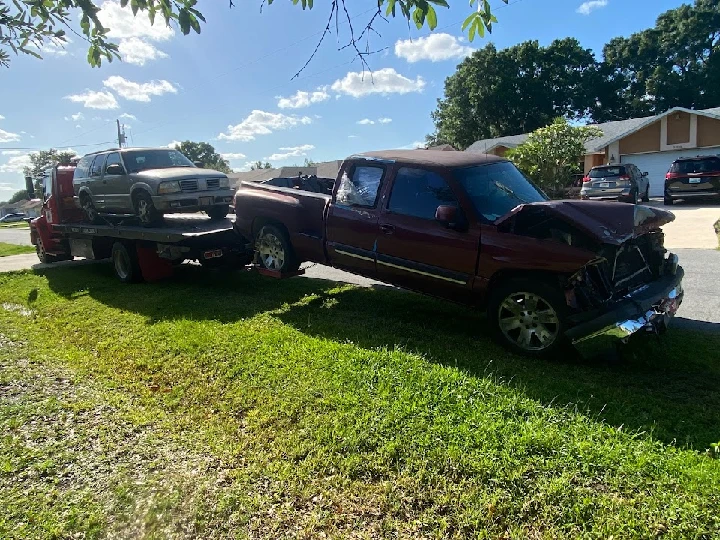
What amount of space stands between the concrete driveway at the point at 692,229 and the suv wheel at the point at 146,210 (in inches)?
381

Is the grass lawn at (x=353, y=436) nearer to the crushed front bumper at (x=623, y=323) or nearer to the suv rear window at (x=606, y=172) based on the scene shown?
the crushed front bumper at (x=623, y=323)

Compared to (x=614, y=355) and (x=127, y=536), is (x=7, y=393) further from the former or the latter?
(x=614, y=355)

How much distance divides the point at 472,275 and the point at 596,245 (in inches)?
45.7

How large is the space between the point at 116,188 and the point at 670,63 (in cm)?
5490

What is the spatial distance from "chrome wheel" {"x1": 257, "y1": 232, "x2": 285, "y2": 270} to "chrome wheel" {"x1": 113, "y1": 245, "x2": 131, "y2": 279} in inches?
123

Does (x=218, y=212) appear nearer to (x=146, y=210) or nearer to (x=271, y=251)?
(x=146, y=210)

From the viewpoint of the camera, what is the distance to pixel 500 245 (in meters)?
4.88

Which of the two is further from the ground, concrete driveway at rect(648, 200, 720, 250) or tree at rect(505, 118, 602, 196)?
tree at rect(505, 118, 602, 196)

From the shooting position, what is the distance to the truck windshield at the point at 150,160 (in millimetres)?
9305

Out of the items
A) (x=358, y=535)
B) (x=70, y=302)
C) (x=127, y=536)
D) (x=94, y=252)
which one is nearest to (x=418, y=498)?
(x=358, y=535)

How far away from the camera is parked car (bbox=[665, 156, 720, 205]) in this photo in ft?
60.5

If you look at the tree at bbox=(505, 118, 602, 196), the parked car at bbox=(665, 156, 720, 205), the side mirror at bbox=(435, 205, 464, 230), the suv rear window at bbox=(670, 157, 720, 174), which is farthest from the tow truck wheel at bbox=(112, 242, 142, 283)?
the suv rear window at bbox=(670, 157, 720, 174)

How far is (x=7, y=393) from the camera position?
15.3 ft

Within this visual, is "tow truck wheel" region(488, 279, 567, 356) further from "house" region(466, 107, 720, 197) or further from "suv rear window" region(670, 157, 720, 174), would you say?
"house" region(466, 107, 720, 197)
